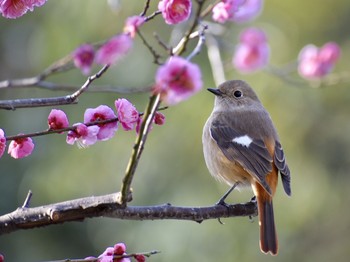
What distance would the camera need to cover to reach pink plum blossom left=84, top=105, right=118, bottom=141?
2488 millimetres

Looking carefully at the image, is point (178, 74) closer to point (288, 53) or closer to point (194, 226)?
point (194, 226)

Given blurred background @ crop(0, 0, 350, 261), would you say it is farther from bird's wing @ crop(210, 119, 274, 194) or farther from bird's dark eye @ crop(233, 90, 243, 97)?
→ bird's wing @ crop(210, 119, 274, 194)

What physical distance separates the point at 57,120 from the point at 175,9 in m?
0.56

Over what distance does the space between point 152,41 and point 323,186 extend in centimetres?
240

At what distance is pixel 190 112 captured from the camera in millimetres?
7020

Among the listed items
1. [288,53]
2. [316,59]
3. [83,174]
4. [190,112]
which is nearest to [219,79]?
[316,59]

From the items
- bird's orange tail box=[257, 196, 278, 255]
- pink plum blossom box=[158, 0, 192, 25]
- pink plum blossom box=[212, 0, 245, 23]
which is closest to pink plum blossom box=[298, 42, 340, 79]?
bird's orange tail box=[257, 196, 278, 255]

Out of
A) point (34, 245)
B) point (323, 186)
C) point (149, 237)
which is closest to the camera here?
point (149, 237)

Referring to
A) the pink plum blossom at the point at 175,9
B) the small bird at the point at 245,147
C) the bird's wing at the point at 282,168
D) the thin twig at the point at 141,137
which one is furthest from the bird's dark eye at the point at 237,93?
the thin twig at the point at 141,137

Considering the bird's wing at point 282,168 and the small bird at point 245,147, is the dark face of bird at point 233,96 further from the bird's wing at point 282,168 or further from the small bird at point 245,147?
the bird's wing at point 282,168

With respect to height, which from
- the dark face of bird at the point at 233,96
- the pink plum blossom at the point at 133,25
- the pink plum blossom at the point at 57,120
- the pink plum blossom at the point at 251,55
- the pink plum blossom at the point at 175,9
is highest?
the pink plum blossom at the point at 251,55

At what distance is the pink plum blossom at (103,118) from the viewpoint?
8.16 ft

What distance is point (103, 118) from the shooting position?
2527mm

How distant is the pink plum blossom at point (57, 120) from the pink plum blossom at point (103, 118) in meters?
0.11
